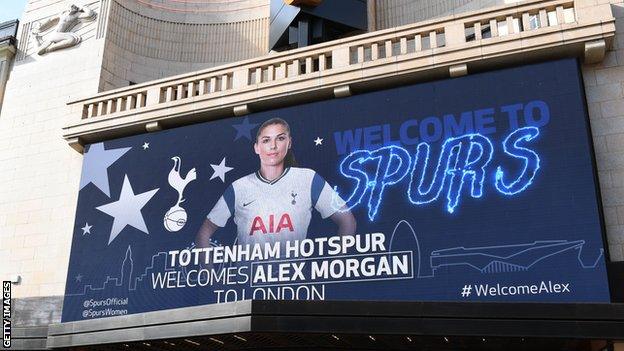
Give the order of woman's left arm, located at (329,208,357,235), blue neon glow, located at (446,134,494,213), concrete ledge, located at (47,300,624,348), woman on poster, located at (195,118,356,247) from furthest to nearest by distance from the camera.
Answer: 1. woman on poster, located at (195,118,356,247)
2. woman's left arm, located at (329,208,357,235)
3. blue neon glow, located at (446,134,494,213)
4. concrete ledge, located at (47,300,624,348)

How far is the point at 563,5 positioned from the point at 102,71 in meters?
13.1

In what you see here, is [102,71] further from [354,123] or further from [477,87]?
[477,87]

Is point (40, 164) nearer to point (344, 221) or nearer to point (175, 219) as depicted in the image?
point (175, 219)

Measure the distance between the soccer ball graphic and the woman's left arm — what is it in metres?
4.01

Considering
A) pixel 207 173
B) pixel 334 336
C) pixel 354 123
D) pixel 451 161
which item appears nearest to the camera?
pixel 334 336

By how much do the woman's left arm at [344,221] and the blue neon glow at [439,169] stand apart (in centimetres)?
13

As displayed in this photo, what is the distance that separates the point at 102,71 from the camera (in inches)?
804

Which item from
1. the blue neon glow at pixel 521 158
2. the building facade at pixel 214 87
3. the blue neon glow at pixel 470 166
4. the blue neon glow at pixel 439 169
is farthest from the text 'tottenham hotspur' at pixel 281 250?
the blue neon glow at pixel 521 158

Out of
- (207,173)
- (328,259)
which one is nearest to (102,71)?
(207,173)

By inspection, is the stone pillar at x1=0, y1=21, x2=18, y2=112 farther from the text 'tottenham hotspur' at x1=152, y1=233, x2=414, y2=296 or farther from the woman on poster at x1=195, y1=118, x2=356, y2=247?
the woman on poster at x1=195, y1=118, x2=356, y2=247

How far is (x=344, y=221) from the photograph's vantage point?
15.1m

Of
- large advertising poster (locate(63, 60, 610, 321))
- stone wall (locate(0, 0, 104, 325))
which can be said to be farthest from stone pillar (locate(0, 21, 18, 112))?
large advertising poster (locate(63, 60, 610, 321))

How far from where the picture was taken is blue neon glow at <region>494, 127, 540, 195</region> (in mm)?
13820

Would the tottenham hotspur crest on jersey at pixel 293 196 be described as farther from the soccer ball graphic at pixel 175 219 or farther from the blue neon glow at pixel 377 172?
the soccer ball graphic at pixel 175 219
